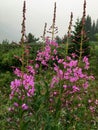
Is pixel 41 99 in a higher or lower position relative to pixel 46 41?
lower

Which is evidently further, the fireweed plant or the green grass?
the green grass

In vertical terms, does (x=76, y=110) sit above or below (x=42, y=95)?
below

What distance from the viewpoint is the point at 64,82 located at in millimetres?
8094

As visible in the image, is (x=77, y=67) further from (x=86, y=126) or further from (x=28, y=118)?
(x=86, y=126)

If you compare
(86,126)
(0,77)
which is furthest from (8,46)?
(86,126)

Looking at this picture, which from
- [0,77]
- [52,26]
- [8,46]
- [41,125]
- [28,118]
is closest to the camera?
[28,118]

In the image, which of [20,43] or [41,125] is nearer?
[20,43]

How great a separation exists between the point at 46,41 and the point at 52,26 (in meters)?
0.62

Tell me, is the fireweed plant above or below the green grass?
above

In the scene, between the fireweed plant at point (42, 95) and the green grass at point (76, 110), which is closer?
the fireweed plant at point (42, 95)

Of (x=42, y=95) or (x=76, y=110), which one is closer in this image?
(x=42, y=95)

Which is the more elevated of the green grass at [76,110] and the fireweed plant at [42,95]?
the fireweed plant at [42,95]

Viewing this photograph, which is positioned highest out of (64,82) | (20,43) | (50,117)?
(20,43)

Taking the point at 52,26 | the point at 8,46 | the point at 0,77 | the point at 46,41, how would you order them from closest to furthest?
the point at 52,26 → the point at 46,41 → the point at 0,77 → the point at 8,46
